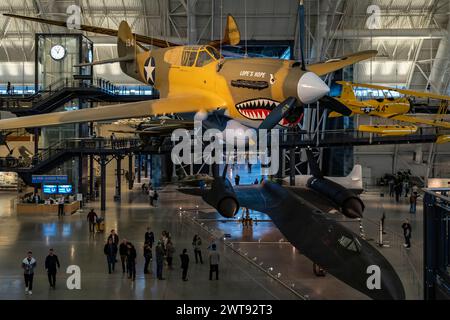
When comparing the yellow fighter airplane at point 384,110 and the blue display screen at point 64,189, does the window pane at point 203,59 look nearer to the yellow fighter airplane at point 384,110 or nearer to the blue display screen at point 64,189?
the yellow fighter airplane at point 384,110

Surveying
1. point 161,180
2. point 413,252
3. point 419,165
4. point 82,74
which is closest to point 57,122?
point 413,252

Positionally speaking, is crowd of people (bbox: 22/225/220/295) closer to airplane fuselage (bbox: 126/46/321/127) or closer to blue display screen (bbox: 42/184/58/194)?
airplane fuselage (bbox: 126/46/321/127)

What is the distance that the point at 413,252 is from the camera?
15727 mm

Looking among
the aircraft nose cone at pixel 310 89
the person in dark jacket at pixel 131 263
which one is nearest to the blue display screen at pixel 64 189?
the person in dark jacket at pixel 131 263

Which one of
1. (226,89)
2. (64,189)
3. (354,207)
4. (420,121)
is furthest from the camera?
(64,189)

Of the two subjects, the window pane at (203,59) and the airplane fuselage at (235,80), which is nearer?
the airplane fuselage at (235,80)

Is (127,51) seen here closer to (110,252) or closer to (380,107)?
(110,252)

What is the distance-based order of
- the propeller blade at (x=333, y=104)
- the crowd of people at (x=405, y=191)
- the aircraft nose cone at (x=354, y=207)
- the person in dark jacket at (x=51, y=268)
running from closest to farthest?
the propeller blade at (x=333, y=104) < the person in dark jacket at (x=51, y=268) < the aircraft nose cone at (x=354, y=207) < the crowd of people at (x=405, y=191)

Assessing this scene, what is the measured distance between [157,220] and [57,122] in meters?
13.0

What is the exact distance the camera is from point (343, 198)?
14297 millimetres

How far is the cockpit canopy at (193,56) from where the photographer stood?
36.3 feet

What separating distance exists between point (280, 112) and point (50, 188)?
1950cm

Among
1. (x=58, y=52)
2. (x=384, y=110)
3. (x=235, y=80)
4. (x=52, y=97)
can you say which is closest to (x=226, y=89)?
(x=235, y=80)
